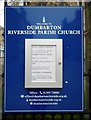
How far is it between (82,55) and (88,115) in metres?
0.96

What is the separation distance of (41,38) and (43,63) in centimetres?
38

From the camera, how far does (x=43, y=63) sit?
650 cm

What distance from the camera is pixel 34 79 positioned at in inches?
257

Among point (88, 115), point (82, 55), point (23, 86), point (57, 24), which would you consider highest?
point (57, 24)

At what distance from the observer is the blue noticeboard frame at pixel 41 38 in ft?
21.5

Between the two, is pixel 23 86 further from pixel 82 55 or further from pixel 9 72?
pixel 82 55

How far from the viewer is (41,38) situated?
6.54 metres

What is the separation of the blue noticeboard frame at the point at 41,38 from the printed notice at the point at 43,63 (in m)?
0.16

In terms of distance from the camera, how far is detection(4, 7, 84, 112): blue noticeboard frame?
258 inches

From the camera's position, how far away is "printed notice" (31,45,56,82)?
650 cm

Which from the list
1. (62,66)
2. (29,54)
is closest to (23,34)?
(29,54)

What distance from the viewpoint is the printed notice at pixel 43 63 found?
650 cm

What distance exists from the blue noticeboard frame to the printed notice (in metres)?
0.16

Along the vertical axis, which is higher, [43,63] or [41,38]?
[41,38]
